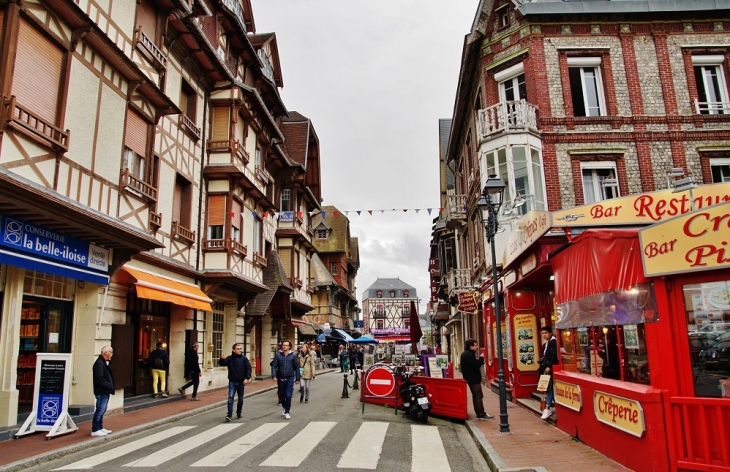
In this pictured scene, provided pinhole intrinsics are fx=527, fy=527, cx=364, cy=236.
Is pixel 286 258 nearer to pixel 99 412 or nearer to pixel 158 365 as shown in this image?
pixel 158 365

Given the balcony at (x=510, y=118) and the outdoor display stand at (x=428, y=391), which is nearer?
the outdoor display stand at (x=428, y=391)

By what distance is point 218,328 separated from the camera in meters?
20.2

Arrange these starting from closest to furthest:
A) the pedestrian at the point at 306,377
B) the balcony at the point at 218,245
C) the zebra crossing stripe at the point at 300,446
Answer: the zebra crossing stripe at the point at 300,446 → the pedestrian at the point at 306,377 → the balcony at the point at 218,245

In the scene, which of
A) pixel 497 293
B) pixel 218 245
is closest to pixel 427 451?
pixel 497 293

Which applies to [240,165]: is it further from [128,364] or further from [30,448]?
[30,448]

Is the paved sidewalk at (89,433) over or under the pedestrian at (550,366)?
under

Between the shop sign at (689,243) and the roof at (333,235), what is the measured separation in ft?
151

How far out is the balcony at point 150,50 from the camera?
12796mm

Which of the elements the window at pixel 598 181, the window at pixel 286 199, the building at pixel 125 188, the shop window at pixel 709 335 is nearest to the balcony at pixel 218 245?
the building at pixel 125 188

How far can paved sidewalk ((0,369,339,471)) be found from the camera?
7.66 meters

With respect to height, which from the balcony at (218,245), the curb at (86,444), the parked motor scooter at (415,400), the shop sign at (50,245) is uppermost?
the balcony at (218,245)

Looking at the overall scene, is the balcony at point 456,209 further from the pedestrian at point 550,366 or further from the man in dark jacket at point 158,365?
the man in dark jacket at point 158,365

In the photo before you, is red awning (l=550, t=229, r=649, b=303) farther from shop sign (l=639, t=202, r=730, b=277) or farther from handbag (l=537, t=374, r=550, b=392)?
handbag (l=537, t=374, r=550, b=392)

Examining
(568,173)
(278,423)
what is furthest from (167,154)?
(568,173)
